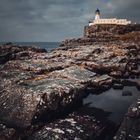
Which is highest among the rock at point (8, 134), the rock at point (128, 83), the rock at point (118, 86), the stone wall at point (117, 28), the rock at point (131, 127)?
the stone wall at point (117, 28)

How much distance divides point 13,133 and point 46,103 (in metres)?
3.65

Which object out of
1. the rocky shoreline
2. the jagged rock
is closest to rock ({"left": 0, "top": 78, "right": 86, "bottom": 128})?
the rocky shoreline

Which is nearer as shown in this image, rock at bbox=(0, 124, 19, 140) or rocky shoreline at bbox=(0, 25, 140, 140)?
rock at bbox=(0, 124, 19, 140)

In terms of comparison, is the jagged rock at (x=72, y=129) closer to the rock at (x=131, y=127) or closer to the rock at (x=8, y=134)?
the rock at (x=8, y=134)

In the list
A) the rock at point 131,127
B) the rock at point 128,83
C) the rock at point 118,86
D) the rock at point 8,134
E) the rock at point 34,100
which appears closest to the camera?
the rock at point 131,127

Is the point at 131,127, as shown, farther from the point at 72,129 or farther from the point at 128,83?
the point at 128,83

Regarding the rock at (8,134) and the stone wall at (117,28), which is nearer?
the rock at (8,134)

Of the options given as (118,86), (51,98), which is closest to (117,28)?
(118,86)

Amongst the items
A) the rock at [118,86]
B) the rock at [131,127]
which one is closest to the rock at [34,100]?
the rock at [131,127]

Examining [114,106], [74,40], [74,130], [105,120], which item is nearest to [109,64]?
[114,106]

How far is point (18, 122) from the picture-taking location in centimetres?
2172

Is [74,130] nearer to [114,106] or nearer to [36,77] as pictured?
[114,106]

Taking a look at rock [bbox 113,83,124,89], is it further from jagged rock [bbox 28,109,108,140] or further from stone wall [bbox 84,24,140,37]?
stone wall [bbox 84,24,140,37]

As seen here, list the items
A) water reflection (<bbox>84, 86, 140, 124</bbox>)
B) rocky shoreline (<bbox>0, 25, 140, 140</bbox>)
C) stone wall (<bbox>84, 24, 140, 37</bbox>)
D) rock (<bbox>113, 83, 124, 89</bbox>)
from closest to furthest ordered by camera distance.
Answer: rocky shoreline (<bbox>0, 25, 140, 140</bbox>)
water reflection (<bbox>84, 86, 140, 124</bbox>)
rock (<bbox>113, 83, 124, 89</bbox>)
stone wall (<bbox>84, 24, 140, 37</bbox>)
